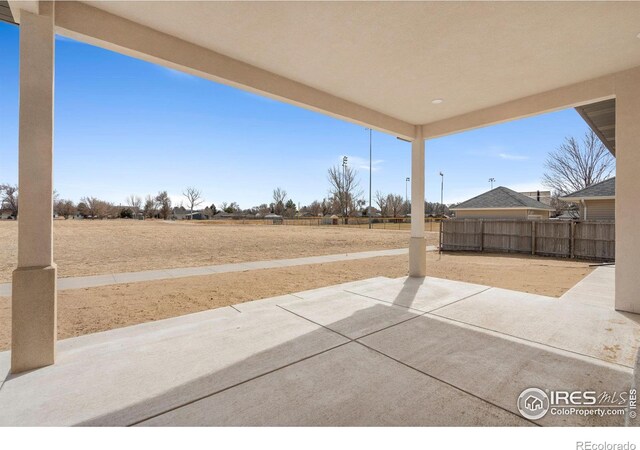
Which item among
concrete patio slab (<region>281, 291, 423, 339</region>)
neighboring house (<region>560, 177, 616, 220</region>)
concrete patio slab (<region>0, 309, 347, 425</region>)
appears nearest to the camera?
concrete patio slab (<region>0, 309, 347, 425</region>)

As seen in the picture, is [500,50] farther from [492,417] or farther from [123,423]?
[123,423]

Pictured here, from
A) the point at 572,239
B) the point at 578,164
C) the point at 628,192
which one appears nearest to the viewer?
the point at 628,192

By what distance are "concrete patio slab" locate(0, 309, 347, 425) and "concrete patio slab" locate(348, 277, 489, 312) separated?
1880 mm

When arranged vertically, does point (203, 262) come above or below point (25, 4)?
below

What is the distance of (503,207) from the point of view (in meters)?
19.9

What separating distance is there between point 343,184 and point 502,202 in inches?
1232

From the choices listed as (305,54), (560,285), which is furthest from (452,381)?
(560,285)

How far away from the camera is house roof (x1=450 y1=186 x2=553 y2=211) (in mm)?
19688

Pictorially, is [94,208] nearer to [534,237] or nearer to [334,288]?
[334,288]

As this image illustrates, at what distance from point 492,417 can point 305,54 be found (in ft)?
14.3

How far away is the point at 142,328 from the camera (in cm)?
389

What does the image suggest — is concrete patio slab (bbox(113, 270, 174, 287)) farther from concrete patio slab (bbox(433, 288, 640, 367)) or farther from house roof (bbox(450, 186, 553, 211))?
house roof (bbox(450, 186, 553, 211))

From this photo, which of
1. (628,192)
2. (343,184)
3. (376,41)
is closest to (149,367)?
(376,41)

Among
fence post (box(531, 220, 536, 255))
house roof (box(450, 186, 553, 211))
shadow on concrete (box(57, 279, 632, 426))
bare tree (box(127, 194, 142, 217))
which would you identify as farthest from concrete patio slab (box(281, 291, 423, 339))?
bare tree (box(127, 194, 142, 217))
